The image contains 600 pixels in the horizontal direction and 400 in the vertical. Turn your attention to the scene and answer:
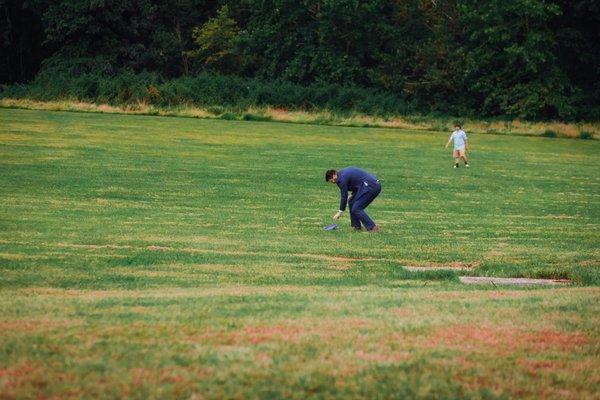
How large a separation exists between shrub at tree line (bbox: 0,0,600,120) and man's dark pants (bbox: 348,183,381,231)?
4590cm

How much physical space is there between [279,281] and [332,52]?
67.9 metres

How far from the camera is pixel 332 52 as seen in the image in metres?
79.6

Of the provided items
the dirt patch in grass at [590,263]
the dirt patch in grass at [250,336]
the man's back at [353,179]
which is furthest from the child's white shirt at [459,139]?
the dirt patch in grass at [250,336]

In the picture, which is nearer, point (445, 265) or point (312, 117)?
point (445, 265)

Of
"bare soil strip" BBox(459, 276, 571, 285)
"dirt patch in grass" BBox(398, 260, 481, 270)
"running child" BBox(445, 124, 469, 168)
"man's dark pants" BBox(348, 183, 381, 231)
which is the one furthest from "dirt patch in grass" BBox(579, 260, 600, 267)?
"running child" BBox(445, 124, 469, 168)

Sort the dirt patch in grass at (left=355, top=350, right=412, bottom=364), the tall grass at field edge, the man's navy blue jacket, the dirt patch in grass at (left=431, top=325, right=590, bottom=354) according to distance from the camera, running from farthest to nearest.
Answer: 1. the tall grass at field edge
2. the man's navy blue jacket
3. the dirt patch in grass at (left=431, top=325, right=590, bottom=354)
4. the dirt patch in grass at (left=355, top=350, right=412, bottom=364)

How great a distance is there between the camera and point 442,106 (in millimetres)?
77000

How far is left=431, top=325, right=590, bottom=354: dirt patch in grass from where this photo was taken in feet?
26.4

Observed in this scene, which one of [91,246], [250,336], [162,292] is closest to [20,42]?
[91,246]

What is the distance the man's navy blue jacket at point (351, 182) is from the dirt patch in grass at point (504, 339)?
10.3m

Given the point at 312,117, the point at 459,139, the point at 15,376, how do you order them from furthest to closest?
the point at 312,117, the point at 459,139, the point at 15,376

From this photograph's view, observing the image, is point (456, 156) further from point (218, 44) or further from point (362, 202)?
point (218, 44)

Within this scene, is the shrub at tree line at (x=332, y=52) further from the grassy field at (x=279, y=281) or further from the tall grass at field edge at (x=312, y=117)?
the grassy field at (x=279, y=281)

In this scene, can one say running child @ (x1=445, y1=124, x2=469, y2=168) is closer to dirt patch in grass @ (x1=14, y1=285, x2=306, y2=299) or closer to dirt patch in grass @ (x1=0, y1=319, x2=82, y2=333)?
dirt patch in grass @ (x1=14, y1=285, x2=306, y2=299)
